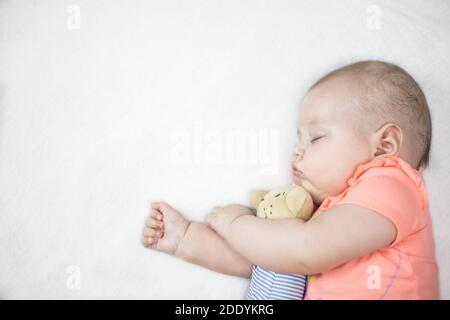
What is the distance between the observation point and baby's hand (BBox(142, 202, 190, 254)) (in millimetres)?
1087

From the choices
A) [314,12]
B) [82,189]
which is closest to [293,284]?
[82,189]

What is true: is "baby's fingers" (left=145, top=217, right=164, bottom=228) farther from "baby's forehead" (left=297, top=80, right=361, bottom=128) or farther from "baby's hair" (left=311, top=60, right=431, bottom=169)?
"baby's hair" (left=311, top=60, right=431, bottom=169)

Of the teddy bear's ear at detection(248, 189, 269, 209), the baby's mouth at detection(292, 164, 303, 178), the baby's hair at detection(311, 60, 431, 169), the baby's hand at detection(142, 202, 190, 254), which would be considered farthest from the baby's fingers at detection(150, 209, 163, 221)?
the baby's hair at detection(311, 60, 431, 169)

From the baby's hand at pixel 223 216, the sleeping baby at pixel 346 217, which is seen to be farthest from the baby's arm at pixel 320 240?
the baby's hand at pixel 223 216

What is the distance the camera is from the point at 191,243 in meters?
1.08

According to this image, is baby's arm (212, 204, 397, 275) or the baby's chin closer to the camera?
baby's arm (212, 204, 397, 275)

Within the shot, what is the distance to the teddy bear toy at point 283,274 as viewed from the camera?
0.97m

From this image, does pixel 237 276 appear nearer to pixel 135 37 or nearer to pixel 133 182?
pixel 133 182

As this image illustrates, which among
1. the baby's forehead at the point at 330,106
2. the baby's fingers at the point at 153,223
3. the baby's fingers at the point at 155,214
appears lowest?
the baby's fingers at the point at 153,223

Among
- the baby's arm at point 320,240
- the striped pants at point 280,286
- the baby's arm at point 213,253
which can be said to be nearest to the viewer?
the baby's arm at point 320,240

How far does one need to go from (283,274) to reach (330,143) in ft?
1.05

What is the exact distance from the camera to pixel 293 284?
972mm

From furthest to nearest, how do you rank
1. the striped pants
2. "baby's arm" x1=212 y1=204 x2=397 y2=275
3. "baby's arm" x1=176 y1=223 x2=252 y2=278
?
"baby's arm" x1=176 y1=223 x2=252 y2=278
the striped pants
"baby's arm" x1=212 y1=204 x2=397 y2=275

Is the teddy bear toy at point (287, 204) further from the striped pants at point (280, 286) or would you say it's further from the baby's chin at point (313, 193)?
the striped pants at point (280, 286)
